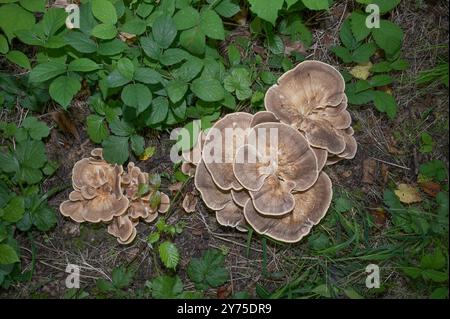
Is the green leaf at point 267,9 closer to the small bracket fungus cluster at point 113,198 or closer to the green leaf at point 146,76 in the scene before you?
the green leaf at point 146,76

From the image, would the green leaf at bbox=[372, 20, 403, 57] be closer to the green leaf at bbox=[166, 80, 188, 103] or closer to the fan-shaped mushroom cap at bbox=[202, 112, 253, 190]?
the fan-shaped mushroom cap at bbox=[202, 112, 253, 190]

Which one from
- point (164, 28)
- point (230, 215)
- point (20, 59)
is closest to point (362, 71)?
point (230, 215)

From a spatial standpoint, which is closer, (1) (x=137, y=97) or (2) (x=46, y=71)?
(1) (x=137, y=97)

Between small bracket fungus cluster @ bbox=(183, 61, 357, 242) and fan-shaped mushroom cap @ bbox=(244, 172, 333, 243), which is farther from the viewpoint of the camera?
fan-shaped mushroom cap @ bbox=(244, 172, 333, 243)

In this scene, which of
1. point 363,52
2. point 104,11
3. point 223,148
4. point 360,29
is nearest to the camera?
point 104,11

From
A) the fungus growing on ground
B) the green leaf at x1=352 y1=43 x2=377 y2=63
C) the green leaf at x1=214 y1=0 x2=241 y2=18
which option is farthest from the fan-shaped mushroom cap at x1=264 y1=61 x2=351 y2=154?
the green leaf at x1=214 y1=0 x2=241 y2=18

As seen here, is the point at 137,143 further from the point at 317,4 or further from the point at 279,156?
the point at 317,4

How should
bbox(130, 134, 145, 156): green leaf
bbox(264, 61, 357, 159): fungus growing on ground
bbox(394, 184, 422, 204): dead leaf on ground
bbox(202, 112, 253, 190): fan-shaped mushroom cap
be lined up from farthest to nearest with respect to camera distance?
1. bbox(394, 184, 422, 204): dead leaf on ground
2. bbox(130, 134, 145, 156): green leaf
3. bbox(264, 61, 357, 159): fungus growing on ground
4. bbox(202, 112, 253, 190): fan-shaped mushroom cap
